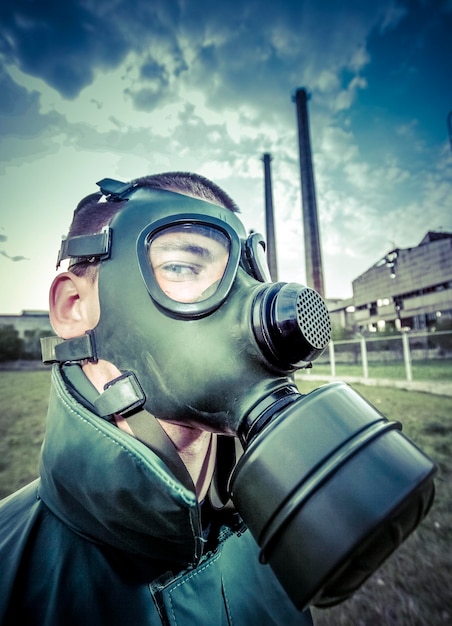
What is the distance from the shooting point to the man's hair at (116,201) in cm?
132

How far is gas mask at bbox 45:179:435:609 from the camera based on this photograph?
0.65 metres

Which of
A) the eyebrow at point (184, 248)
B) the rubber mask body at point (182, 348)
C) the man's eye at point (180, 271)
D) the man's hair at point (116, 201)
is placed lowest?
the rubber mask body at point (182, 348)

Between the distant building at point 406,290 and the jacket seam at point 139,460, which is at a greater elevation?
the distant building at point 406,290

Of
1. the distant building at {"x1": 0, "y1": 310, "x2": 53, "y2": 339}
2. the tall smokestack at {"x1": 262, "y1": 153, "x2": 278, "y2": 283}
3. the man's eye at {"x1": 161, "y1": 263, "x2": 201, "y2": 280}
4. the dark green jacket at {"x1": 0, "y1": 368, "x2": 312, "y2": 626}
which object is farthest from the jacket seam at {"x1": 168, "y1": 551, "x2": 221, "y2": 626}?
the distant building at {"x1": 0, "y1": 310, "x2": 53, "y2": 339}

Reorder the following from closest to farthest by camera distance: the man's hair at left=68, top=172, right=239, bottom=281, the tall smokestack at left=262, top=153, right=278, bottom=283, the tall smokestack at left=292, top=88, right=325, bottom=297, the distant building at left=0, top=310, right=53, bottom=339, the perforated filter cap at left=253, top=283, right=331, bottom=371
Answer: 1. the perforated filter cap at left=253, top=283, right=331, bottom=371
2. the man's hair at left=68, top=172, right=239, bottom=281
3. the tall smokestack at left=292, top=88, right=325, bottom=297
4. the tall smokestack at left=262, top=153, right=278, bottom=283
5. the distant building at left=0, top=310, right=53, bottom=339

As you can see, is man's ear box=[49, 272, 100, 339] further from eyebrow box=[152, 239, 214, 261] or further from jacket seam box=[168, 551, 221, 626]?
jacket seam box=[168, 551, 221, 626]

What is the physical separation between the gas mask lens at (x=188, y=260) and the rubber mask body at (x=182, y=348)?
3.1 inches

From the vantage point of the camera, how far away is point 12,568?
812 millimetres

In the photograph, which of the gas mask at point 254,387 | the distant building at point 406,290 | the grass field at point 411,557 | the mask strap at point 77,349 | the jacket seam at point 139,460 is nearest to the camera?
the gas mask at point 254,387

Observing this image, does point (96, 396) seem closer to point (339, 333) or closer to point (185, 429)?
point (185, 429)

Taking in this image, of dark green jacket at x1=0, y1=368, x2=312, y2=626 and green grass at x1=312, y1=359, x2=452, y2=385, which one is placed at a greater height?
dark green jacket at x1=0, y1=368, x2=312, y2=626

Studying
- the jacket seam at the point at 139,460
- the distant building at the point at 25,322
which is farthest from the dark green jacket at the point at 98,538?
the distant building at the point at 25,322

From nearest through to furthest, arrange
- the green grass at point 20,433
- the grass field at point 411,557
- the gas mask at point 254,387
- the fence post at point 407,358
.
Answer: the gas mask at point 254,387, the grass field at point 411,557, the green grass at point 20,433, the fence post at point 407,358

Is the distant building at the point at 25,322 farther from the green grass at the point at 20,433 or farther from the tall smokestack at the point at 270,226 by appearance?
the green grass at the point at 20,433
